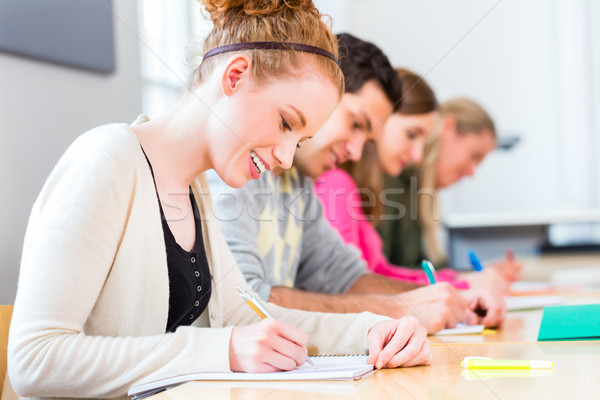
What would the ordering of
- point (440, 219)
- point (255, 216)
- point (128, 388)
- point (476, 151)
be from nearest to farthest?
1. point (128, 388)
2. point (255, 216)
3. point (476, 151)
4. point (440, 219)

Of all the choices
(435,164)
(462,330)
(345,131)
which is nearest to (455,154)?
(435,164)

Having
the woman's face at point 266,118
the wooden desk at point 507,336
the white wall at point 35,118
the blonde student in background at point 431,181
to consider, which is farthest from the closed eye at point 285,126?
the blonde student in background at point 431,181

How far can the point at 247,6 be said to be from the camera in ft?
2.88

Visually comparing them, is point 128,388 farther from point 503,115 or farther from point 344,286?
point 503,115

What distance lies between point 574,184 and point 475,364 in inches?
139

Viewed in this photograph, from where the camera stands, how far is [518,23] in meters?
4.05

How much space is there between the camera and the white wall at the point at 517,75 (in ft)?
12.8

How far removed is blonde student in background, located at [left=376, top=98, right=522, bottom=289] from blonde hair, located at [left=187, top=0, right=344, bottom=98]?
1.84m

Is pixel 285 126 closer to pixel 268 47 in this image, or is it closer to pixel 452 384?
pixel 268 47

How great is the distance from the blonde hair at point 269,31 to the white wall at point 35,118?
38 cm

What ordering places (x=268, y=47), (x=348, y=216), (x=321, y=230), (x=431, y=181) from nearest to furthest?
(x=268, y=47)
(x=321, y=230)
(x=348, y=216)
(x=431, y=181)

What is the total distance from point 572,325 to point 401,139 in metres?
1.24

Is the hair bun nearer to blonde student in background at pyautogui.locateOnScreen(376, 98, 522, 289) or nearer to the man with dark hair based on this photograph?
the man with dark hair

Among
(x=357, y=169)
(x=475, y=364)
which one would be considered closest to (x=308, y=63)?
(x=475, y=364)
